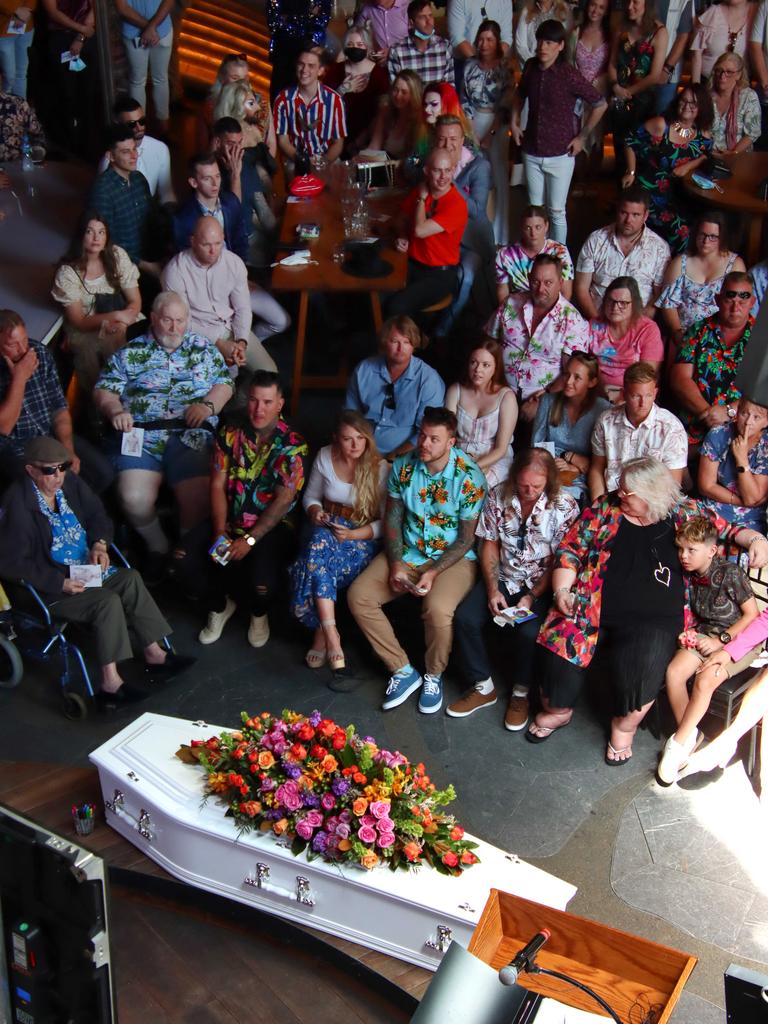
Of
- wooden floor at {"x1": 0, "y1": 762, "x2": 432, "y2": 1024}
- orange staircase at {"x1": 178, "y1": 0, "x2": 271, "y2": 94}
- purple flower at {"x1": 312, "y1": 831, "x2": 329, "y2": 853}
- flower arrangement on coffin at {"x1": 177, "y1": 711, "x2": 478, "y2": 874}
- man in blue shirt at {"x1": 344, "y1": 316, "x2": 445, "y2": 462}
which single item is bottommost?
wooden floor at {"x1": 0, "y1": 762, "x2": 432, "y2": 1024}

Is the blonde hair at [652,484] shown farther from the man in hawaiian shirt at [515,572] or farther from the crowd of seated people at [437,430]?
the man in hawaiian shirt at [515,572]

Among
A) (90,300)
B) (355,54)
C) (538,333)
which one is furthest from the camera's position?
(355,54)

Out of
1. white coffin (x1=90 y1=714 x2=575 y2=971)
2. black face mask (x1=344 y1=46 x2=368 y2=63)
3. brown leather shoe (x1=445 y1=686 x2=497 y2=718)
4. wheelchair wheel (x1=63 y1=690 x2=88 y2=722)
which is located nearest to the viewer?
white coffin (x1=90 y1=714 x2=575 y2=971)

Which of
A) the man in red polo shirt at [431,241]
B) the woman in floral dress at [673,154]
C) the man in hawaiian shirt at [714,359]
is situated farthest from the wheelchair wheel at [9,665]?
the woman in floral dress at [673,154]

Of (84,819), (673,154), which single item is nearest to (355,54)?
(673,154)

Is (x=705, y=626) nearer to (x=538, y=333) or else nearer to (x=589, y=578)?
(x=589, y=578)

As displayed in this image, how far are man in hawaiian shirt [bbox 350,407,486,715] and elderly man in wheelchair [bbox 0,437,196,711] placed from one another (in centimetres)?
91

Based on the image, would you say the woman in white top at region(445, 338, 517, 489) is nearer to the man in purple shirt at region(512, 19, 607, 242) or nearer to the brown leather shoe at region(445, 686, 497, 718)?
the brown leather shoe at region(445, 686, 497, 718)

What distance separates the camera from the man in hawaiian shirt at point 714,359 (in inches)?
219

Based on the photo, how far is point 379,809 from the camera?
375 cm

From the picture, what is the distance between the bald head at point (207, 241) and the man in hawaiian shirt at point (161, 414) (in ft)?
1.47

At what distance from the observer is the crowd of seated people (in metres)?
4.84

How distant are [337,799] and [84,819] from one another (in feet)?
3.29

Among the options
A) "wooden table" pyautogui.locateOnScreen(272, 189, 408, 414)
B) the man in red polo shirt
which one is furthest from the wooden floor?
the man in red polo shirt
